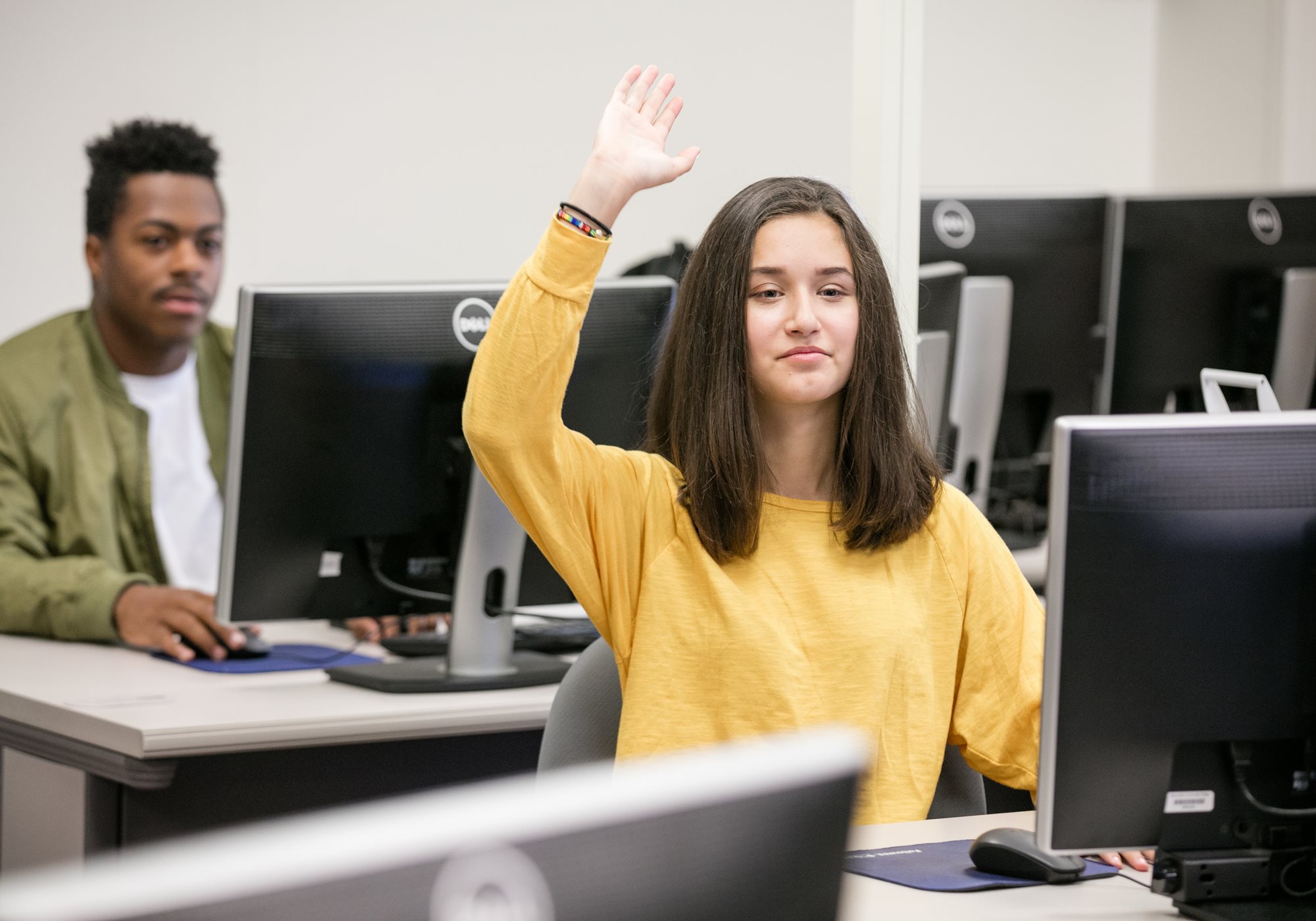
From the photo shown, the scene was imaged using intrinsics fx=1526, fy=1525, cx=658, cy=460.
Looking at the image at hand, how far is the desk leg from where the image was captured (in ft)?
6.27

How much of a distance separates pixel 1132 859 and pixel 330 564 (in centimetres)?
111

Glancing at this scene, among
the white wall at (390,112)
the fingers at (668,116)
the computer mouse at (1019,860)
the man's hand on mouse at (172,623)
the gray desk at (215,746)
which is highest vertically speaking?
the white wall at (390,112)

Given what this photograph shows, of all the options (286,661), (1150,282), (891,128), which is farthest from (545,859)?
(1150,282)

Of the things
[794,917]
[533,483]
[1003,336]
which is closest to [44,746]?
[533,483]

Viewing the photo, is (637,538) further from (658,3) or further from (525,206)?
(658,3)

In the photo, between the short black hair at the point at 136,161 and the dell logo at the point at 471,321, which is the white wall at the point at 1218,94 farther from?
the dell logo at the point at 471,321

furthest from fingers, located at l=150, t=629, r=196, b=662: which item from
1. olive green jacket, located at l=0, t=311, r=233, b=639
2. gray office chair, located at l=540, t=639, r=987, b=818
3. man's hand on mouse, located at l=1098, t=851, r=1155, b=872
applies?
man's hand on mouse, located at l=1098, t=851, r=1155, b=872

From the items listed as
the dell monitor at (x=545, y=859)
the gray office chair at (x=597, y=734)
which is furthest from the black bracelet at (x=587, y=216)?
the dell monitor at (x=545, y=859)

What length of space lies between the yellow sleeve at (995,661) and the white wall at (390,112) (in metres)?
2.24

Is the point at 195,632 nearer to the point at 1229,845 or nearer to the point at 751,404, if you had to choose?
the point at 751,404

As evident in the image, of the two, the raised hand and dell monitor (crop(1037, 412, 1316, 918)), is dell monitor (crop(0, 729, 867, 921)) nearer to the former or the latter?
dell monitor (crop(1037, 412, 1316, 918))

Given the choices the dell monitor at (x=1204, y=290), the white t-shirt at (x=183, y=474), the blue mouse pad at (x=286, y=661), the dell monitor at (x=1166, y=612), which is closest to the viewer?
the dell monitor at (x=1166, y=612)

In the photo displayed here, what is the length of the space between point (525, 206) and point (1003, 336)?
1.70 meters

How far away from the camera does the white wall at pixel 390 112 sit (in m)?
3.56
